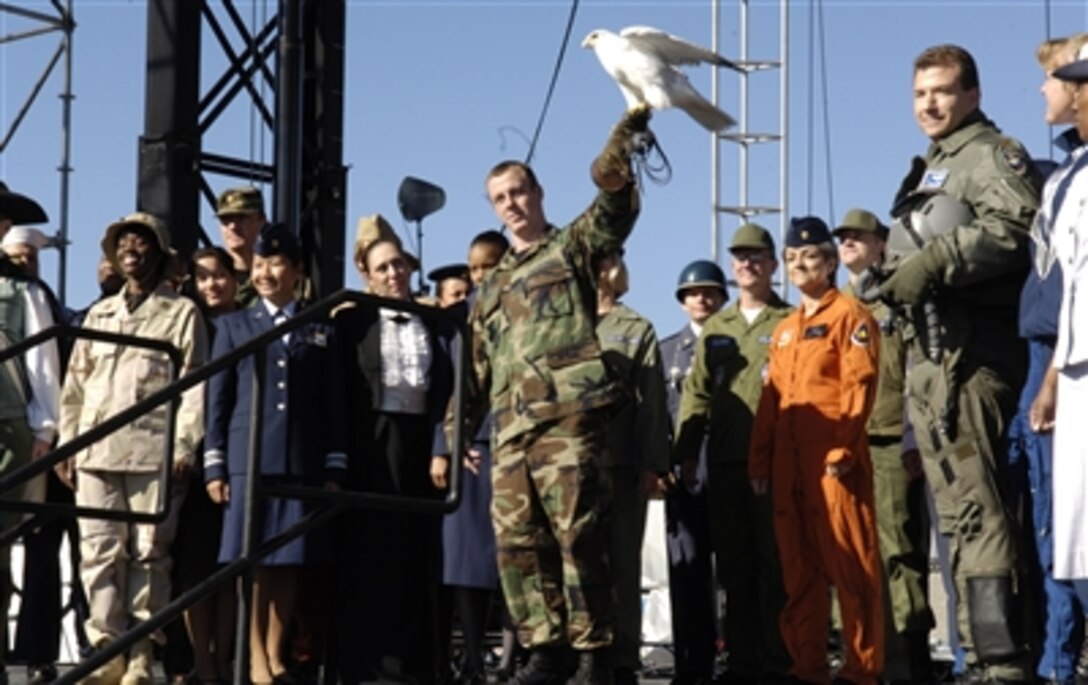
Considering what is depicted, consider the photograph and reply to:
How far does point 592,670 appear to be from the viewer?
22.0 feet

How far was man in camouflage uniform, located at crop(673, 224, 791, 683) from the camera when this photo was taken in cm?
792

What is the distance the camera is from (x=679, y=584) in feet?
27.6

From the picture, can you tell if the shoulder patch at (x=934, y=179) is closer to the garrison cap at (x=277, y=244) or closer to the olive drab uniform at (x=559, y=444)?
the olive drab uniform at (x=559, y=444)

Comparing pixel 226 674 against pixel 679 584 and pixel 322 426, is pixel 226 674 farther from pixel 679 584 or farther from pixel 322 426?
pixel 679 584

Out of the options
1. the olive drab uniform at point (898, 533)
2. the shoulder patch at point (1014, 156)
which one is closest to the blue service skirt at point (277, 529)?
Result: the olive drab uniform at point (898, 533)

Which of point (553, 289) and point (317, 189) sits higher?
point (317, 189)

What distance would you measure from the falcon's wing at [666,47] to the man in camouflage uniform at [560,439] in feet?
1.03

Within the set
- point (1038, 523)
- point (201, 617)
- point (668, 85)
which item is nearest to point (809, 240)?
point (668, 85)

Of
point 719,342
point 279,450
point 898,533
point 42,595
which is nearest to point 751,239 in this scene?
point 719,342

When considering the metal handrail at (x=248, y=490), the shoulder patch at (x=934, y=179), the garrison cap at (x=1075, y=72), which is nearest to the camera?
the garrison cap at (x=1075, y=72)

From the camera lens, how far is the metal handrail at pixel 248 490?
5625mm

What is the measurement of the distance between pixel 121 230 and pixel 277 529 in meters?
1.33

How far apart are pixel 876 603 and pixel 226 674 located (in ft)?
7.65

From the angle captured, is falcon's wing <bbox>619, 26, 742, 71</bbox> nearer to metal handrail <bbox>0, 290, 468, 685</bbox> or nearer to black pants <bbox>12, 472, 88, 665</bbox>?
metal handrail <bbox>0, 290, 468, 685</bbox>
